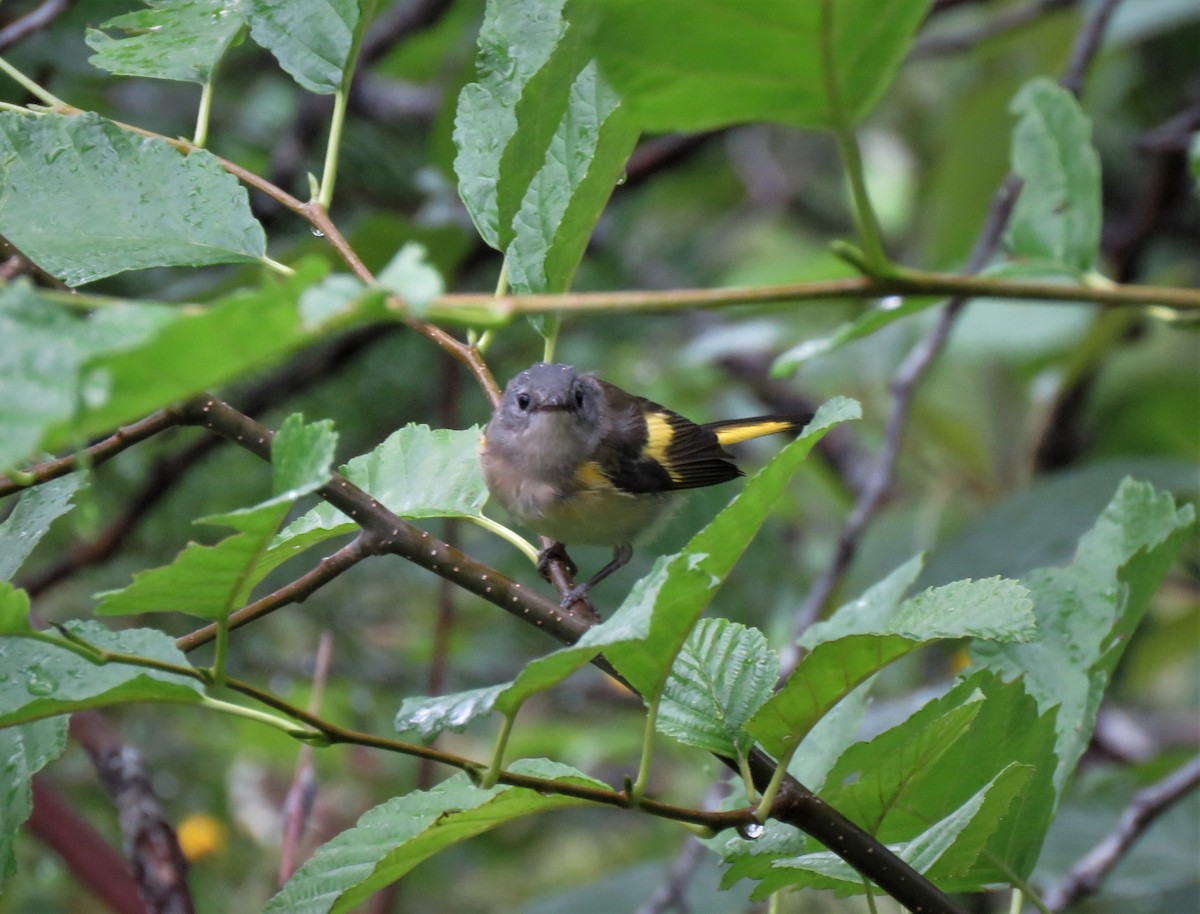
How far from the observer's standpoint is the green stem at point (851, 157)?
3.08 ft

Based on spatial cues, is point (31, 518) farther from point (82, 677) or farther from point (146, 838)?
point (146, 838)

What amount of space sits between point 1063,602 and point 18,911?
2902mm

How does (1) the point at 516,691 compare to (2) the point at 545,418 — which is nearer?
(1) the point at 516,691

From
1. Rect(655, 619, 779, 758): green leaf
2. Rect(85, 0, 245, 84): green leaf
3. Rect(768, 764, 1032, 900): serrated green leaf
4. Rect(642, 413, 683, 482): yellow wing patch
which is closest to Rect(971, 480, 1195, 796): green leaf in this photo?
Rect(768, 764, 1032, 900): serrated green leaf

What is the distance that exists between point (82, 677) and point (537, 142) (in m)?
0.76

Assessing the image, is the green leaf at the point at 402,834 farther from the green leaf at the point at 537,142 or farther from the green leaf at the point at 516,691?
the green leaf at the point at 537,142

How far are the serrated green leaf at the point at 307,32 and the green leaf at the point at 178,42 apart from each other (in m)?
0.06

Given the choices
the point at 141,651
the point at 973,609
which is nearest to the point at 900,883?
the point at 973,609

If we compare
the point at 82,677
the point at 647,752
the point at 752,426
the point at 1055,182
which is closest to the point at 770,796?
the point at 647,752

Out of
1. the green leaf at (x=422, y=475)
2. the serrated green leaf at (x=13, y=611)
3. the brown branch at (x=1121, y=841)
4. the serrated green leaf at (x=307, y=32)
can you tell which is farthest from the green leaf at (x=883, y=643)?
the brown branch at (x=1121, y=841)

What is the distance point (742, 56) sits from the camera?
36.4 inches

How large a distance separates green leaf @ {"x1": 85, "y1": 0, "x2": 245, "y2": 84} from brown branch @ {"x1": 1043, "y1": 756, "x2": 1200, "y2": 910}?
1897 millimetres

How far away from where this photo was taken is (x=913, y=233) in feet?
17.8

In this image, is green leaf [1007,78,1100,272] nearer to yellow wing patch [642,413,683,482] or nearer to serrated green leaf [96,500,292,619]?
serrated green leaf [96,500,292,619]
